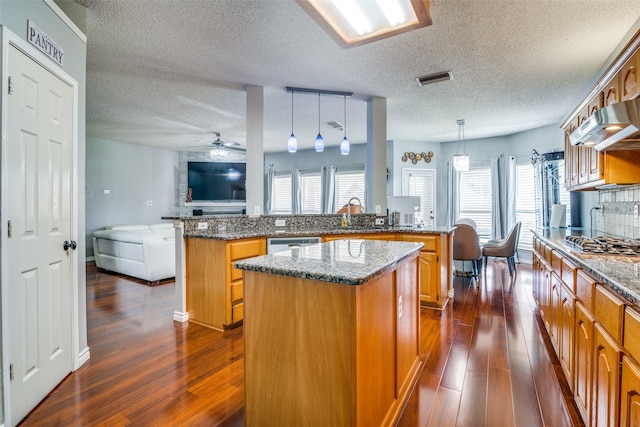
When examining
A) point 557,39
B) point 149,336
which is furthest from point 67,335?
point 557,39

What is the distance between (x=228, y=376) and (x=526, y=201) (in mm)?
6181

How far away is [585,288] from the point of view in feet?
5.19

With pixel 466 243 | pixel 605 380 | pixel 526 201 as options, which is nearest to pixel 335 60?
pixel 605 380

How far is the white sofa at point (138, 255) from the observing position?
4664mm

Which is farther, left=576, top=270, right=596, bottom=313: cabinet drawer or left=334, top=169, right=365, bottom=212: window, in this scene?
left=334, top=169, right=365, bottom=212: window

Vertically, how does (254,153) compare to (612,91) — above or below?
below

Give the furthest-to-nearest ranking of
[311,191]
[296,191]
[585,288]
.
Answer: [296,191] < [311,191] < [585,288]

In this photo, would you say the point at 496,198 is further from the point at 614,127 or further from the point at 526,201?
the point at 614,127

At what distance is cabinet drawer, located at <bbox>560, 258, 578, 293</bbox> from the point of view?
1794mm

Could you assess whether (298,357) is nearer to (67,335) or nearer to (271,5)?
(67,335)

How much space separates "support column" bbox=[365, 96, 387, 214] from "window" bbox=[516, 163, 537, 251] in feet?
11.5

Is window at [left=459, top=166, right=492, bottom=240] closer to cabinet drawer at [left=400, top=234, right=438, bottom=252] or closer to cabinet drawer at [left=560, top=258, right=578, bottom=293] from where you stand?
cabinet drawer at [left=400, top=234, right=438, bottom=252]

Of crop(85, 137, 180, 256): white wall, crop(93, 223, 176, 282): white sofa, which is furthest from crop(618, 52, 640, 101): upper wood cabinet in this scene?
crop(85, 137, 180, 256): white wall

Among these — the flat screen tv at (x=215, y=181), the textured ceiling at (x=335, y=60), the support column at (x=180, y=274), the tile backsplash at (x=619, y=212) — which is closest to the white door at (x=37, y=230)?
the textured ceiling at (x=335, y=60)
